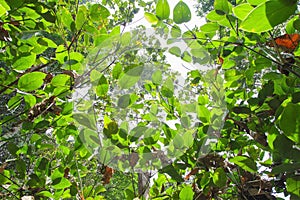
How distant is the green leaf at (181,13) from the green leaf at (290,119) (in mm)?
426

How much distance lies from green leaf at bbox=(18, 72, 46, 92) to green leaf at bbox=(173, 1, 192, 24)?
36 cm

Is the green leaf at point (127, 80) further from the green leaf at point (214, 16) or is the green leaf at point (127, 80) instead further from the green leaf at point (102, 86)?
the green leaf at point (214, 16)

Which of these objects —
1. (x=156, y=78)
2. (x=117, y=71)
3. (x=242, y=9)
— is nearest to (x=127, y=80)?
(x=117, y=71)

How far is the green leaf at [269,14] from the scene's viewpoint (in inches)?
9.8

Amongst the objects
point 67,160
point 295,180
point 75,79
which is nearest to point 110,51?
point 75,79

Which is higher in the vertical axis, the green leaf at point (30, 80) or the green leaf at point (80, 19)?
the green leaf at point (80, 19)

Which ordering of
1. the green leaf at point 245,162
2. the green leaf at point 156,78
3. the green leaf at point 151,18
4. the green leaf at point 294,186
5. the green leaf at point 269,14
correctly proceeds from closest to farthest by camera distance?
1. the green leaf at point 269,14
2. the green leaf at point 294,186
3. the green leaf at point 245,162
4. the green leaf at point 151,18
5. the green leaf at point 156,78

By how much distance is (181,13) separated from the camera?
0.68m

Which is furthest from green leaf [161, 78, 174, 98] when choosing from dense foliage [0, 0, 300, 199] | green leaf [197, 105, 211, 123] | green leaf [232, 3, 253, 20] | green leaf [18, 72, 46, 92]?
green leaf [232, 3, 253, 20]

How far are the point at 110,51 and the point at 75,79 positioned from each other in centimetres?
15

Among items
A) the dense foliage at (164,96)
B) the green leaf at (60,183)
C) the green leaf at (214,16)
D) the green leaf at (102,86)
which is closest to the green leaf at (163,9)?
the dense foliage at (164,96)

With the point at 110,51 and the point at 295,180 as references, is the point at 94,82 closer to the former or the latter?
the point at 110,51

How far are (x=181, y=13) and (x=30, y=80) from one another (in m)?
0.41

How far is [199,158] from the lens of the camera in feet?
2.55
